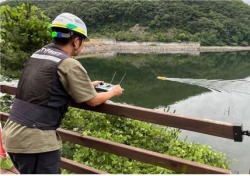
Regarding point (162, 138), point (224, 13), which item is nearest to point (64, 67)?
point (162, 138)

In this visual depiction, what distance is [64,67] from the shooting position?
235 centimetres

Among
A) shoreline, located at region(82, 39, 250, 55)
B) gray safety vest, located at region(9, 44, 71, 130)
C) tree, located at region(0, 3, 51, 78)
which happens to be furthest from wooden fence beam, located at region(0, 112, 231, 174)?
shoreline, located at region(82, 39, 250, 55)

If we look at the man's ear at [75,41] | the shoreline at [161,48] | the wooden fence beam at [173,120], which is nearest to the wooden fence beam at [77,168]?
the wooden fence beam at [173,120]

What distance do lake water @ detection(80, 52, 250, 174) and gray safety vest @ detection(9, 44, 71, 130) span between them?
8.97m

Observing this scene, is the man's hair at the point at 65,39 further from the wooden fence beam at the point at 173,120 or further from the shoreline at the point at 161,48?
the shoreline at the point at 161,48

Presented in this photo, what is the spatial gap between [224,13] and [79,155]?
87.4 meters

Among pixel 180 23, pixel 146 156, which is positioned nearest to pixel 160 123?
pixel 146 156

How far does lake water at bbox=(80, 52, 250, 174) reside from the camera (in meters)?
20.5

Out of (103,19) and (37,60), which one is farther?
(103,19)

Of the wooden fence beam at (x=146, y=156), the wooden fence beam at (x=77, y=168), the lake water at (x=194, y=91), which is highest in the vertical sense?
the wooden fence beam at (x=146, y=156)

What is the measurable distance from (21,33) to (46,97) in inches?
286

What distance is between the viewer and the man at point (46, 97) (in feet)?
7.74

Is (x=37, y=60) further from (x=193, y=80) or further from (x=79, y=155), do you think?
(x=193, y=80)

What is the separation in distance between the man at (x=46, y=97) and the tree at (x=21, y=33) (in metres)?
6.84
